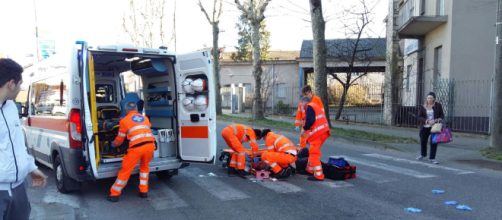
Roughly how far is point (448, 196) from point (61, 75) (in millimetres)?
6072

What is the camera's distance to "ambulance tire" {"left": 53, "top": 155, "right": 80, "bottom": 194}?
247 inches

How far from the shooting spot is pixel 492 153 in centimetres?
984

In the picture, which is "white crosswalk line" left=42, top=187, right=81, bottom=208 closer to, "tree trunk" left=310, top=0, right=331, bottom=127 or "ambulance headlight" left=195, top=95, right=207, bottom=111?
"ambulance headlight" left=195, top=95, right=207, bottom=111

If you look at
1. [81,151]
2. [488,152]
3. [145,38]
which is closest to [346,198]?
[81,151]

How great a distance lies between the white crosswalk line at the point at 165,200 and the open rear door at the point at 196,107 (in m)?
0.71

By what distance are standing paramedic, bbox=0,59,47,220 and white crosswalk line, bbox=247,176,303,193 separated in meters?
4.17

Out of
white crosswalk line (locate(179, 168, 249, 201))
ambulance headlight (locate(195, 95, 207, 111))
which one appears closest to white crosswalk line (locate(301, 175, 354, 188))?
white crosswalk line (locate(179, 168, 249, 201))

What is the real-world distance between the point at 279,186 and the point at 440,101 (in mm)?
10412

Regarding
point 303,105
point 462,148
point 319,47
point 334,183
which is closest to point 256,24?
point 319,47

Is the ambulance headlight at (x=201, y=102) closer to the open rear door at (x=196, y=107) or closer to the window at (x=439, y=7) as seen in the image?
the open rear door at (x=196, y=107)

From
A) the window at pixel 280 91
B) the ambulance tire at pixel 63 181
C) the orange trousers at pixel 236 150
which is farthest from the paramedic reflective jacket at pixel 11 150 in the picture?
the window at pixel 280 91

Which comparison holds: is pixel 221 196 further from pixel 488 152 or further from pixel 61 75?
pixel 488 152

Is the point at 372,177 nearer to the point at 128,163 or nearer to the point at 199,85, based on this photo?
the point at 199,85

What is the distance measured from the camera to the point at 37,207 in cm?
561
